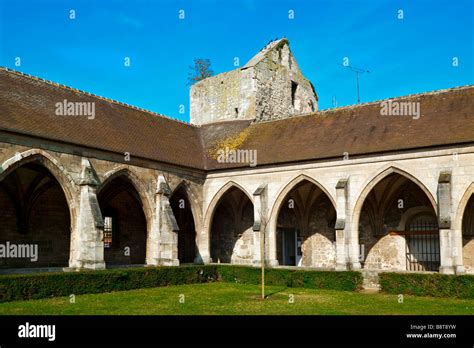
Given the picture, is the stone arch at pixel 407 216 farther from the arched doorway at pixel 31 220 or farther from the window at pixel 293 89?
the arched doorway at pixel 31 220

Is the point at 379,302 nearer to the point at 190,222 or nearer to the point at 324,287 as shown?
the point at 324,287

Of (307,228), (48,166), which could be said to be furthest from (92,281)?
(307,228)

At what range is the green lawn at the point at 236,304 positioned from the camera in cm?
1264

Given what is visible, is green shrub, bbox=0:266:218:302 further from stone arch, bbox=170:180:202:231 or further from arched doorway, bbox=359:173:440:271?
arched doorway, bbox=359:173:440:271

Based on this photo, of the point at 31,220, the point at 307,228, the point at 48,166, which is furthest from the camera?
the point at 307,228

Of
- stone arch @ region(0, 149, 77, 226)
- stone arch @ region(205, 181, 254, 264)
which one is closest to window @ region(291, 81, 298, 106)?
stone arch @ region(205, 181, 254, 264)

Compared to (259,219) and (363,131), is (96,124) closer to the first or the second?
(259,219)

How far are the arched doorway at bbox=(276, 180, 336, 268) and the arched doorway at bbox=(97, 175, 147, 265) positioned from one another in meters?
6.37

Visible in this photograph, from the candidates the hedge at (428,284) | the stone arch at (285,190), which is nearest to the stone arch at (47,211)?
the stone arch at (285,190)

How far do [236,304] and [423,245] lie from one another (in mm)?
10817

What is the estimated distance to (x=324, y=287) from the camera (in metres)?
18.1

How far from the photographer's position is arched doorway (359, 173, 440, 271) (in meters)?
21.7

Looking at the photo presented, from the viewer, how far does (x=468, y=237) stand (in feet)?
66.3
